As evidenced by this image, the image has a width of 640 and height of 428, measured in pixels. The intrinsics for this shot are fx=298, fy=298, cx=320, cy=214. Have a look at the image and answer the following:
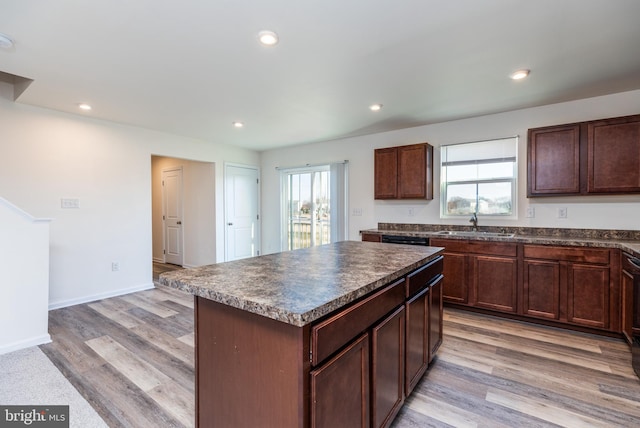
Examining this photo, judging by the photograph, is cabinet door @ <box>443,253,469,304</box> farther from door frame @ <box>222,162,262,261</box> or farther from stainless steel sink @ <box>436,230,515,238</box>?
door frame @ <box>222,162,262,261</box>

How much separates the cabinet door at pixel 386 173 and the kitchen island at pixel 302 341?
2537mm

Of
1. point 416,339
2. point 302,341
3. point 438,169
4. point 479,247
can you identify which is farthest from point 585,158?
point 302,341

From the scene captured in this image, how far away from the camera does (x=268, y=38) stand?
2.05 m

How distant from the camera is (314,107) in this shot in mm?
3498

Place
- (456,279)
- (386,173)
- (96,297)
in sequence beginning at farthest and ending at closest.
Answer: (386,173) → (96,297) → (456,279)

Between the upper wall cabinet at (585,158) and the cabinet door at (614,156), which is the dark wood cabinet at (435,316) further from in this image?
the cabinet door at (614,156)

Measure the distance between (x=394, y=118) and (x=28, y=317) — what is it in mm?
4361

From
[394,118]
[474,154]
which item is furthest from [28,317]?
[474,154]

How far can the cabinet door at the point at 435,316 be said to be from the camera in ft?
7.03

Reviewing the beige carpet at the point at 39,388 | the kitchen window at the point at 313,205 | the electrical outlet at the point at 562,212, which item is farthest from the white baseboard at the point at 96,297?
the electrical outlet at the point at 562,212

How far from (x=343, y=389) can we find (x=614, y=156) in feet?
11.4

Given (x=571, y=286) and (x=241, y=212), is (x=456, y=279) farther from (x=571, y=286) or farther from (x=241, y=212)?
(x=241, y=212)

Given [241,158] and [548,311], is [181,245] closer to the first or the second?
[241,158]

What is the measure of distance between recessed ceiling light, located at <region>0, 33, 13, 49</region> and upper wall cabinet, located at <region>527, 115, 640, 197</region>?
4.70 metres
